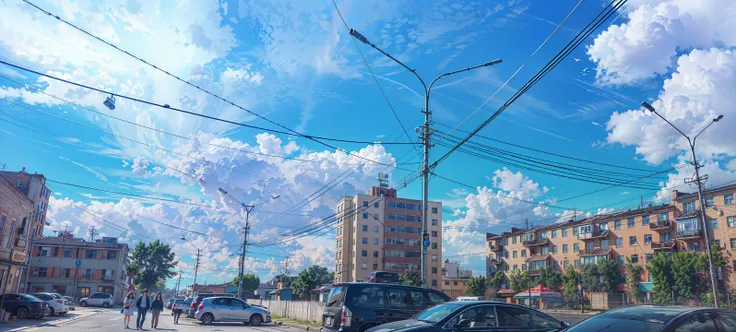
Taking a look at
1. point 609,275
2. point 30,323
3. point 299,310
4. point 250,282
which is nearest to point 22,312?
point 30,323

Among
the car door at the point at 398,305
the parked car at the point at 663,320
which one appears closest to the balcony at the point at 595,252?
the car door at the point at 398,305

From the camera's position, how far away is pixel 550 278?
72.0 metres

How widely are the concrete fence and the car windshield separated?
54.4ft

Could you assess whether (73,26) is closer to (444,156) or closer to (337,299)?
(337,299)

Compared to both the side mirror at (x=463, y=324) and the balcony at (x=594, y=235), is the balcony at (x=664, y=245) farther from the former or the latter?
the side mirror at (x=463, y=324)

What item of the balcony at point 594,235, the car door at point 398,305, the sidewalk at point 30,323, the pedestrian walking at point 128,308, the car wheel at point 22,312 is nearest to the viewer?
the car door at point 398,305

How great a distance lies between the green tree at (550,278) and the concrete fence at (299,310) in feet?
152

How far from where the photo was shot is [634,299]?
60.3 m

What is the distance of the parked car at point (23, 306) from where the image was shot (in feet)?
82.2

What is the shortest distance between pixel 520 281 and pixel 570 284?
1129 cm

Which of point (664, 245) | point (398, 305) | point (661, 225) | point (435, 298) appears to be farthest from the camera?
point (661, 225)

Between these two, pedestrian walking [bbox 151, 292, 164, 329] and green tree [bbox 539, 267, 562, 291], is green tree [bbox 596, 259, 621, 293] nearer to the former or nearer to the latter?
green tree [bbox 539, 267, 562, 291]

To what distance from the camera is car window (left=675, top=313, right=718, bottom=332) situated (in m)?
6.67

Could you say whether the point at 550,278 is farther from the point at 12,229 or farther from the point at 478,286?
the point at 12,229
